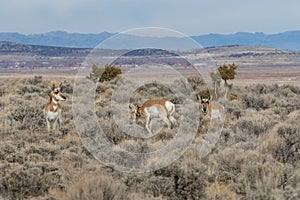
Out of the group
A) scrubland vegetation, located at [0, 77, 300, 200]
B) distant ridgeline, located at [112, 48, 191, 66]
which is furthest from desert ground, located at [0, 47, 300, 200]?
distant ridgeline, located at [112, 48, 191, 66]

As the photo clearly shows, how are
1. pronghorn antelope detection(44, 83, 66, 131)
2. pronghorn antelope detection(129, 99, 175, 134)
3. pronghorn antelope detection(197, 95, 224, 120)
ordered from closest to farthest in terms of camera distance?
1. pronghorn antelope detection(44, 83, 66, 131)
2. pronghorn antelope detection(129, 99, 175, 134)
3. pronghorn antelope detection(197, 95, 224, 120)

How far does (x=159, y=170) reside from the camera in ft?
25.0

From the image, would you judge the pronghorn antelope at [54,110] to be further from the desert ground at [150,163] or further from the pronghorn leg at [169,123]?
the pronghorn leg at [169,123]

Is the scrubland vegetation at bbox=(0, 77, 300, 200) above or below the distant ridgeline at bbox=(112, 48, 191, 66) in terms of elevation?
below

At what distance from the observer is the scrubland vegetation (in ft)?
22.1

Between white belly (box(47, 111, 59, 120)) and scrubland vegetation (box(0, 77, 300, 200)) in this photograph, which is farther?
white belly (box(47, 111, 59, 120))

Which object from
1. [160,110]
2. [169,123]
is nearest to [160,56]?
[160,110]

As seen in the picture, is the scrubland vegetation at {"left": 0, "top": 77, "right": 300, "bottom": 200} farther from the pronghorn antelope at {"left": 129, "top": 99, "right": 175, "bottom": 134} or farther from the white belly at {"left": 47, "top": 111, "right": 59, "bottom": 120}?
the pronghorn antelope at {"left": 129, "top": 99, "right": 175, "bottom": 134}

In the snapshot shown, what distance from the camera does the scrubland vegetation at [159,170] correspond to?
6.75 m

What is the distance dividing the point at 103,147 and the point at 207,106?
5375 millimetres

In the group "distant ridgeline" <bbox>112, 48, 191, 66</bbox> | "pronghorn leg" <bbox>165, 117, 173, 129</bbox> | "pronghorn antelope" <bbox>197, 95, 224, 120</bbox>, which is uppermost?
"distant ridgeline" <bbox>112, 48, 191, 66</bbox>

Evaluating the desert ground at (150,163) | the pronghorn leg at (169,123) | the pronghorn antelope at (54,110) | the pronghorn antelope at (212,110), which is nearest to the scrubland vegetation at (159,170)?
the desert ground at (150,163)

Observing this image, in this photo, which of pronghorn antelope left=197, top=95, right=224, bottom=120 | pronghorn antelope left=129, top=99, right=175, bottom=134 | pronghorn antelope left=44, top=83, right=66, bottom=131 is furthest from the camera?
pronghorn antelope left=197, top=95, right=224, bottom=120

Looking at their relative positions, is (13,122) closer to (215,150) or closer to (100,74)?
(215,150)
